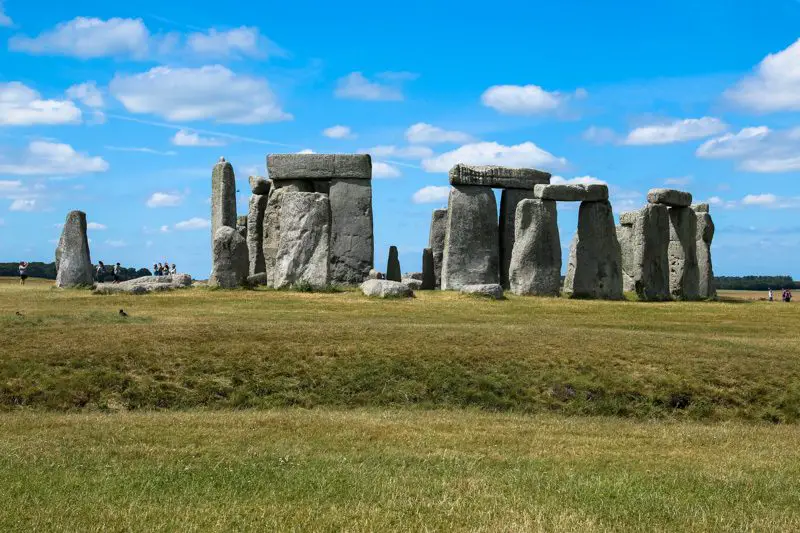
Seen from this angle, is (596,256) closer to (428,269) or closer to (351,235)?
(428,269)

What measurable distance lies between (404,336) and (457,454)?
8214 mm

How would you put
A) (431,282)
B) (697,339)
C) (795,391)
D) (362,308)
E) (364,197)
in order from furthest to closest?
(431,282), (364,197), (362,308), (697,339), (795,391)

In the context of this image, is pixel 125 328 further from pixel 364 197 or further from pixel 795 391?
pixel 364 197

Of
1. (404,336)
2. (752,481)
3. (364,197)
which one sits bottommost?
(752,481)

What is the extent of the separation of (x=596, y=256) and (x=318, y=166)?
11.3 metres

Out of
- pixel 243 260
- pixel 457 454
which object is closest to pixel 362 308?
pixel 243 260

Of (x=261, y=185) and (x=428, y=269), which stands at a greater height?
(x=261, y=185)

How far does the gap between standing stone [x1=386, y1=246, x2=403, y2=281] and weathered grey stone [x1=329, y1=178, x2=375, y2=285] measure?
16.8 ft

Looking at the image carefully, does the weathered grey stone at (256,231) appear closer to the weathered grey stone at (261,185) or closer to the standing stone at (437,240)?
the weathered grey stone at (261,185)

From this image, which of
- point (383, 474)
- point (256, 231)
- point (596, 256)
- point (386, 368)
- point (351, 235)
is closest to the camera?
point (383, 474)

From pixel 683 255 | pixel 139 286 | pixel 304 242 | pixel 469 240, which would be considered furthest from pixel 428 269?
pixel 139 286

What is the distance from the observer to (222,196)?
44031 millimetres

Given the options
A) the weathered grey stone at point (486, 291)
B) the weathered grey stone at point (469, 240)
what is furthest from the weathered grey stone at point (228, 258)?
the weathered grey stone at point (486, 291)

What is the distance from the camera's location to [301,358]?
19312mm
